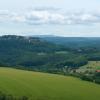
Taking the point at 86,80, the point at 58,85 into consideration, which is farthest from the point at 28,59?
the point at 58,85

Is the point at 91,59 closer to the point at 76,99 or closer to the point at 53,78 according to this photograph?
→ the point at 53,78

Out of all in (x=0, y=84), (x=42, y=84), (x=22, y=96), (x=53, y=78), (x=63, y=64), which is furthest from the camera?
(x=63, y=64)

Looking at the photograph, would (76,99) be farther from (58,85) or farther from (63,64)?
(63,64)

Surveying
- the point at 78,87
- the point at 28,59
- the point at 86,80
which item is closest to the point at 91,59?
the point at 28,59

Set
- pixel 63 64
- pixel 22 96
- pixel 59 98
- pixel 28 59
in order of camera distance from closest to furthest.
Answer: pixel 22 96 < pixel 59 98 < pixel 63 64 < pixel 28 59

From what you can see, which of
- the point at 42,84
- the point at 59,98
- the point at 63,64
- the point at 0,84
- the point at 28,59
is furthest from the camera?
the point at 28,59

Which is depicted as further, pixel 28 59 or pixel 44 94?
pixel 28 59
